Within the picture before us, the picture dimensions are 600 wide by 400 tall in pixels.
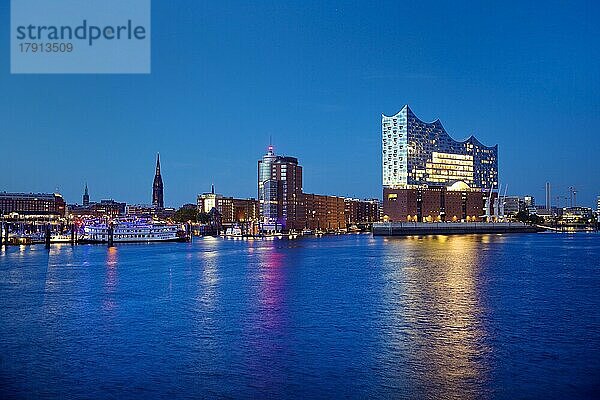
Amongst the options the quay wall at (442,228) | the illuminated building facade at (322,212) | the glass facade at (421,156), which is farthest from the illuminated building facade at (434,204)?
the illuminated building facade at (322,212)

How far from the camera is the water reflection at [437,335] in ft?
39.7

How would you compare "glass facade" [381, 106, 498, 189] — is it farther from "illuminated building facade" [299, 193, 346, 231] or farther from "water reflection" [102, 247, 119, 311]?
"water reflection" [102, 247, 119, 311]

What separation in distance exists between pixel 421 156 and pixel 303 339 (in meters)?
129

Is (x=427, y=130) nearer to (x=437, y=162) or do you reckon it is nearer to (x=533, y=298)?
(x=437, y=162)

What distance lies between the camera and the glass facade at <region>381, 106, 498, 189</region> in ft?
456

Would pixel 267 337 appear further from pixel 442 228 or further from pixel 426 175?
pixel 426 175

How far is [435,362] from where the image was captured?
13531 mm

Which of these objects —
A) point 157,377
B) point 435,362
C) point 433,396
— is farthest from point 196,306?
point 433,396

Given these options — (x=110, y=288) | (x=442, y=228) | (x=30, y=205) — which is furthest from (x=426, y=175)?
(x=110, y=288)

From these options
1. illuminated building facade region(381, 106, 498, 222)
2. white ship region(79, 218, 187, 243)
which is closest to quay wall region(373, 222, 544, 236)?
illuminated building facade region(381, 106, 498, 222)

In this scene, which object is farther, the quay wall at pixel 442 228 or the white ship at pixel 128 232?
the quay wall at pixel 442 228

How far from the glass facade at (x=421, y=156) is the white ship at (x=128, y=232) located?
2396 inches

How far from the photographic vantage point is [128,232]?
89062 millimetres

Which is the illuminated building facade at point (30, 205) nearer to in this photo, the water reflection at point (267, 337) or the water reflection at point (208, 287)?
the water reflection at point (208, 287)
